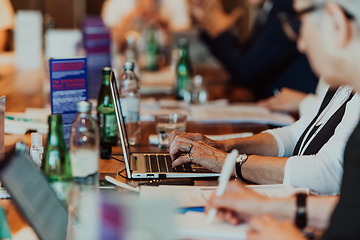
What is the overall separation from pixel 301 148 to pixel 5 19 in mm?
2475

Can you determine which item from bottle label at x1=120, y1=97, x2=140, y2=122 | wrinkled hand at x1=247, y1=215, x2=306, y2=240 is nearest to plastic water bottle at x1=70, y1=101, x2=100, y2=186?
wrinkled hand at x1=247, y1=215, x2=306, y2=240

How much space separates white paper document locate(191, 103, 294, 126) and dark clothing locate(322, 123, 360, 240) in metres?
1.12

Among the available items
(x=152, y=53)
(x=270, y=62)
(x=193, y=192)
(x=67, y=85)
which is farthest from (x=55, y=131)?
(x=152, y=53)

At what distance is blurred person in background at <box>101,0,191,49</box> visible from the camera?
3881mm

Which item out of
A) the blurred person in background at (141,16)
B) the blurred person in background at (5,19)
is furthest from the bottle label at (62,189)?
the blurred person in background at (141,16)

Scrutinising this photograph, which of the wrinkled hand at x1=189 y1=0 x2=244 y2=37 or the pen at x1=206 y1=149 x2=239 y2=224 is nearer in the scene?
the pen at x1=206 y1=149 x2=239 y2=224

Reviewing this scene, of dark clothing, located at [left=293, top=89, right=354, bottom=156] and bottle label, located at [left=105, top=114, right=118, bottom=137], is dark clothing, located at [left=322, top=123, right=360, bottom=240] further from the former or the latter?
bottle label, located at [left=105, top=114, right=118, bottom=137]

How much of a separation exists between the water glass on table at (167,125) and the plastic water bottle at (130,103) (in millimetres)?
101

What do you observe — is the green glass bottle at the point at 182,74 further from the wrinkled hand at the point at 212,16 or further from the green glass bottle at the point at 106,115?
the green glass bottle at the point at 106,115

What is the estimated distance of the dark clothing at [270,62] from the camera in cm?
276

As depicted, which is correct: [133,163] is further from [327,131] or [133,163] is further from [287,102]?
[287,102]

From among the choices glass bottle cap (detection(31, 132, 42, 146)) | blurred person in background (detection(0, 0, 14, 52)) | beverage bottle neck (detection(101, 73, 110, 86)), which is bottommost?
glass bottle cap (detection(31, 132, 42, 146))

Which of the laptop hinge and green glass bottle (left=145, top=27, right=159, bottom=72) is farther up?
green glass bottle (left=145, top=27, right=159, bottom=72)

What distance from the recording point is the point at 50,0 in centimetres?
566
